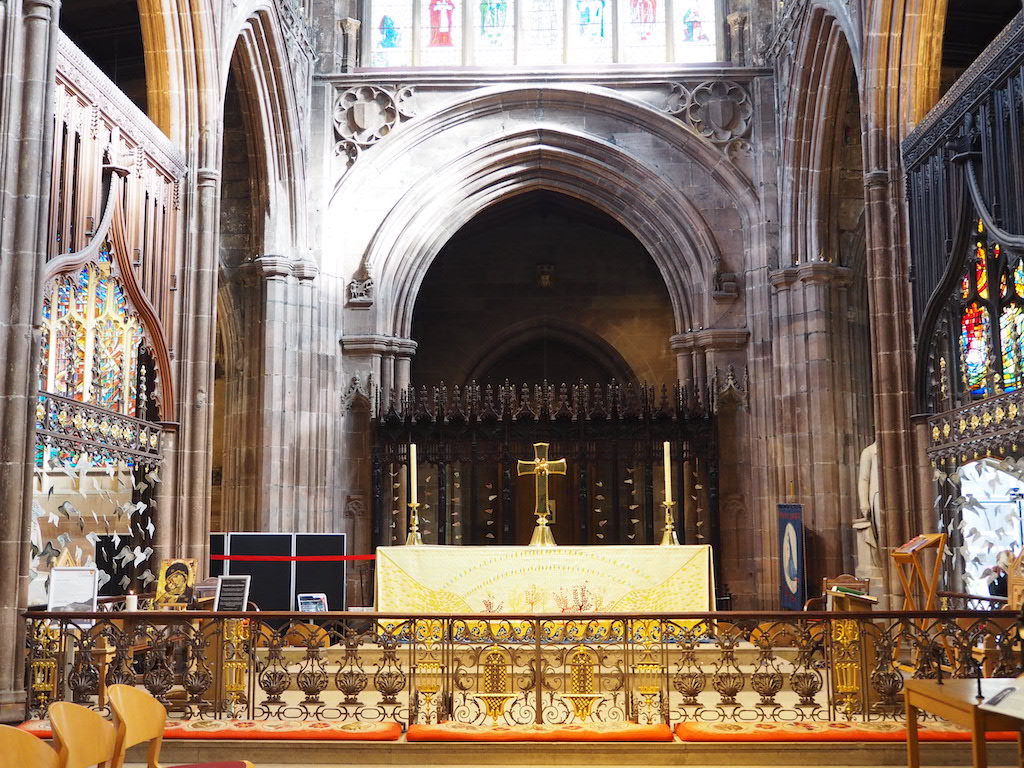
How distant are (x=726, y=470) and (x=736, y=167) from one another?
3862mm

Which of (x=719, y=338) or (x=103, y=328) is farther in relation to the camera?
(x=719, y=338)

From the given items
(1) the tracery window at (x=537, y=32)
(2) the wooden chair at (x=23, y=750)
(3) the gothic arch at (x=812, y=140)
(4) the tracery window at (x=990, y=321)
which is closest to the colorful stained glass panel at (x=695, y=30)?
(1) the tracery window at (x=537, y=32)

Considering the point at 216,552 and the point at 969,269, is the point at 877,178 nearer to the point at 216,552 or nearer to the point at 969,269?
the point at 969,269

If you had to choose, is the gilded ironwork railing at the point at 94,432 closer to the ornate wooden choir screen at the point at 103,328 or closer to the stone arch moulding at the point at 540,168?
the ornate wooden choir screen at the point at 103,328

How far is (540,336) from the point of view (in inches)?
772

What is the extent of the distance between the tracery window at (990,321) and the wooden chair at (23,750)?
6.82 m

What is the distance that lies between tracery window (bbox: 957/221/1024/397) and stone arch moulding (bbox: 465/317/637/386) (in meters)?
10.4

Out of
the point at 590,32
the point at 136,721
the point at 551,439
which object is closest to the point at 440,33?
the point at 590,32

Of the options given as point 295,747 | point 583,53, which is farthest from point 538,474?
point 583,53

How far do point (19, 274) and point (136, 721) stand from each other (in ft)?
11.7

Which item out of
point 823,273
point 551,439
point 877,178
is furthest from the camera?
point 551,439

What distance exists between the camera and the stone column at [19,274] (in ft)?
22.7

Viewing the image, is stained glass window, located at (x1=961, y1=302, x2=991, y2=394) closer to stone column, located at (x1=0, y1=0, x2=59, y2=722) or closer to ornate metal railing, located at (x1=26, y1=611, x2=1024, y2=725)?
ornate metal railing, located at (x1=26, y1=611, x2=1024, y2=725)

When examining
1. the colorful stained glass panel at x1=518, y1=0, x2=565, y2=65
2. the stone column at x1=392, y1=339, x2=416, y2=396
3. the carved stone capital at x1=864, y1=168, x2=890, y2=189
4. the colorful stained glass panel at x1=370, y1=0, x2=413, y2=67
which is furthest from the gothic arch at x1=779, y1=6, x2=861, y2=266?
the colorful stained glass panel at x1=370, y1=0, x2=413, y2=67
